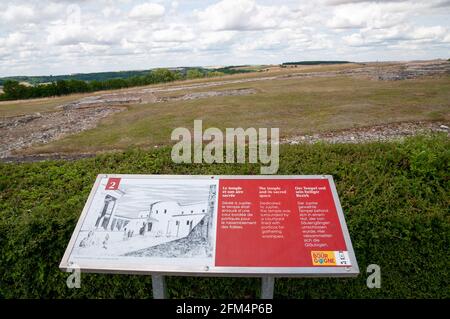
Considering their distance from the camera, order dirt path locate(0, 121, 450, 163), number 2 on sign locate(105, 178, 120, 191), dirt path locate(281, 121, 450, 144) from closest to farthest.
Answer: number 2 on sign locate(105, 178, 120, 191), dirt path locate(0, 121, 450, 163), dirt path locate(281, 121, 450, 144)

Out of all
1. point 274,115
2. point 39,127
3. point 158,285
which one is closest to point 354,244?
point 158,285

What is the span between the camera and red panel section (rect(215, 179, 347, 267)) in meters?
4.14

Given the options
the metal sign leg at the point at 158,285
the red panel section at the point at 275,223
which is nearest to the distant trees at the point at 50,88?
the metal sign leg at the point at 158,285

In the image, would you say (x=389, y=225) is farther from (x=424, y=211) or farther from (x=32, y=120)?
(x=32, y=120)

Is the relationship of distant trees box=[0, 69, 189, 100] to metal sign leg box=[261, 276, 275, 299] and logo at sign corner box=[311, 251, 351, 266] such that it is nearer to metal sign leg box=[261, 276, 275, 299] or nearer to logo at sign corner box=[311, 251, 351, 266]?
metal sign leg box=[261, 276, 275, 299]

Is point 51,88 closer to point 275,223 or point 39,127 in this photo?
point 39,127

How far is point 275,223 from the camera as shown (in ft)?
14.6

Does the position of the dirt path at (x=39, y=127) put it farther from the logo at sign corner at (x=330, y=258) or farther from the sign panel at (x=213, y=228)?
the logo at sign corner at (x=330, y=258)

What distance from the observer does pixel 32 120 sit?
24.8m

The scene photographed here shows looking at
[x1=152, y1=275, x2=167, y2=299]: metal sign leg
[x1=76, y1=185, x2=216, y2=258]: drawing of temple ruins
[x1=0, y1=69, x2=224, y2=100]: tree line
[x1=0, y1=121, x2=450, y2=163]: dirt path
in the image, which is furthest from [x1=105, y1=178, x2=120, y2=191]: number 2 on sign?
[x1=0, y1=69, x2=224, y2=100]: tree line

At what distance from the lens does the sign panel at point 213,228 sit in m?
4.07

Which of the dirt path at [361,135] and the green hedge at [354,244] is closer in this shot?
the green hedge at [354,244]

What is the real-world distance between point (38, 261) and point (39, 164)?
3.20 meters
